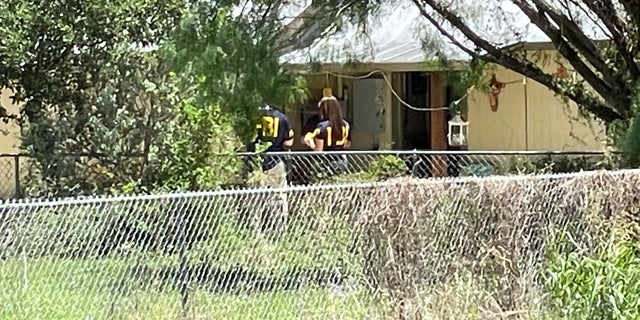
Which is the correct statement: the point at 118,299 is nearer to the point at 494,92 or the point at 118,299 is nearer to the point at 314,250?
the point at 314,250

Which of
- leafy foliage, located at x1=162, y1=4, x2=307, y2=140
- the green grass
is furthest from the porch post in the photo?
the green grass

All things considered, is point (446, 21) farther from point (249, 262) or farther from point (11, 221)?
point (11, 221)

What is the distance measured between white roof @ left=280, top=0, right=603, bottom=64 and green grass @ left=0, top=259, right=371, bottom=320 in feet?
8.83

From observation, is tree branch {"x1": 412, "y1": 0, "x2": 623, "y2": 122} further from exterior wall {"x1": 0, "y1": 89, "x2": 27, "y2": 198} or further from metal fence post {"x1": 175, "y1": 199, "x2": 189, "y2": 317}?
exterior wall {"x1": 0, "y1": 89, "x2": 27, "y2": 198}

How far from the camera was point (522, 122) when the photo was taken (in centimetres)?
1514

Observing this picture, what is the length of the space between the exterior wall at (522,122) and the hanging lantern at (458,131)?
0.32ft

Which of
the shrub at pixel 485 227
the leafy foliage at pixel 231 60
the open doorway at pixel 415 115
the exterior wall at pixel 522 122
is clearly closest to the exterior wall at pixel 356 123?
the open doorway at pixel 415 115

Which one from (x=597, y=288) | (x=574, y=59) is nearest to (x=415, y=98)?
(x=574, y=59)

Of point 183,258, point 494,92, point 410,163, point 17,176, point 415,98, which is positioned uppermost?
point 494,92

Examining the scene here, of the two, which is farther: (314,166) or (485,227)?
(314,166)

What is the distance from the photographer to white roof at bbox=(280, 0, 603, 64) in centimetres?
947

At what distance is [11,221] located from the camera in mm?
5746

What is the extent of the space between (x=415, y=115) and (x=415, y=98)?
0.28m

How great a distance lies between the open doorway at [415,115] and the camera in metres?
17.3
